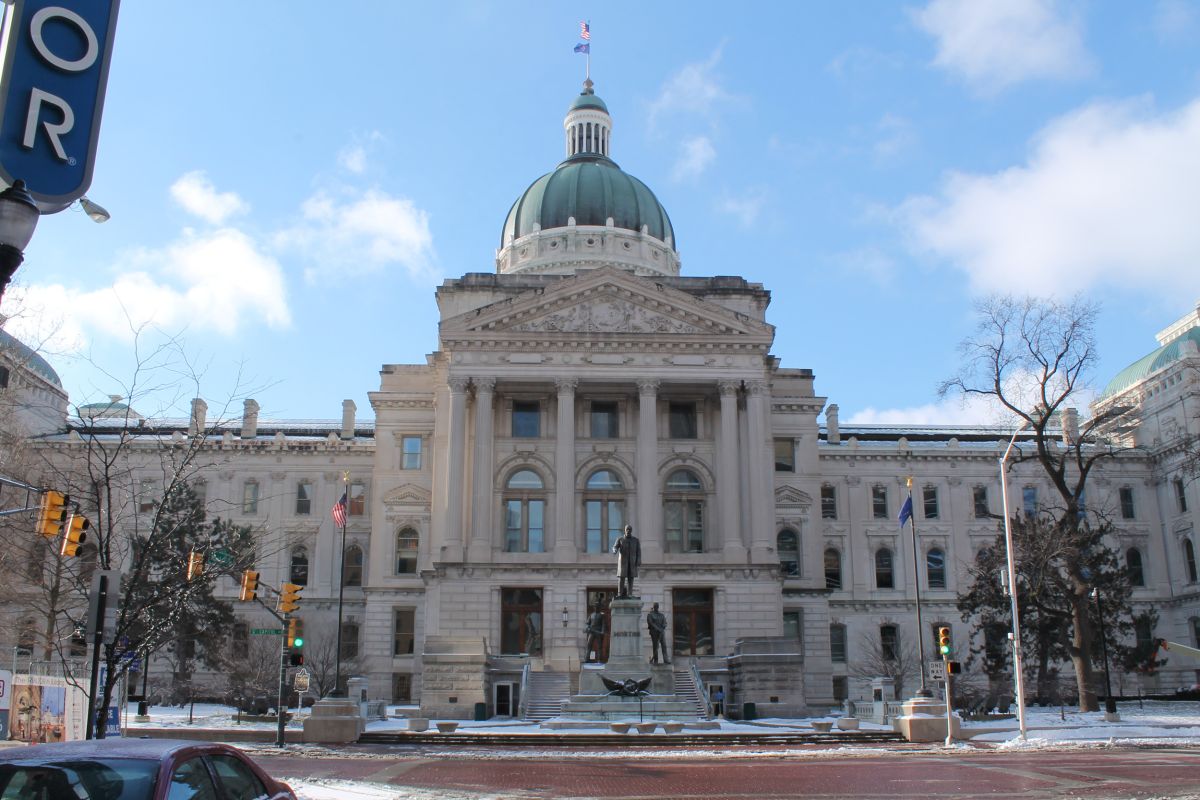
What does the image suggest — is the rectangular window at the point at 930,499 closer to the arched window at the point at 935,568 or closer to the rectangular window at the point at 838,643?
the arched window at the point at 935,568

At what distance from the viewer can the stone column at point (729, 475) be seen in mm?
53906

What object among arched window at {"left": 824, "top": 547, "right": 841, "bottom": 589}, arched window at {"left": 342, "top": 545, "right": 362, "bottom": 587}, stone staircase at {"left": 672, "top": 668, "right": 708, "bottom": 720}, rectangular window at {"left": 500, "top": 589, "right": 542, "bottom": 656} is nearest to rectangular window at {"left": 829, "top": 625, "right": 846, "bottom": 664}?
arched window at {"left": 824, "top": 547, "right": 841, "bottom": 589}

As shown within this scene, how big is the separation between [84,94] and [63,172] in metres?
0.78

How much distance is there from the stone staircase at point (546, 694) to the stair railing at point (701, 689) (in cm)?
501

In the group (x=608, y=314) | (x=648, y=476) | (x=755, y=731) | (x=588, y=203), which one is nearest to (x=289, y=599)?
(x=755, y=731)

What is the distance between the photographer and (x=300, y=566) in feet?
230

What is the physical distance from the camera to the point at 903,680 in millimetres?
65562

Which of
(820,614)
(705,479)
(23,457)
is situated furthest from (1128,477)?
(23,457)

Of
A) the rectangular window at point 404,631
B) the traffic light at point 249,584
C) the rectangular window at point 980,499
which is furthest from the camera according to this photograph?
the rectangular window at point 980,499

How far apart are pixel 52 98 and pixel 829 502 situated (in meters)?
66.9

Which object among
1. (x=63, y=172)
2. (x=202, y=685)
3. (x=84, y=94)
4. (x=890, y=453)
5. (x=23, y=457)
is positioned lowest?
(x=202, y=685)

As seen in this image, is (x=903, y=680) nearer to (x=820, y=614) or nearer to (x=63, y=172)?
(x=820, y=614)

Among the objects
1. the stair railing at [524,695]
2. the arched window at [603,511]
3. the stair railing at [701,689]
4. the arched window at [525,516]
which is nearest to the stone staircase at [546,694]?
the stair railing at [524,695]

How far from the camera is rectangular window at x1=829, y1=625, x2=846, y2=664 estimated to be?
2758 inches
